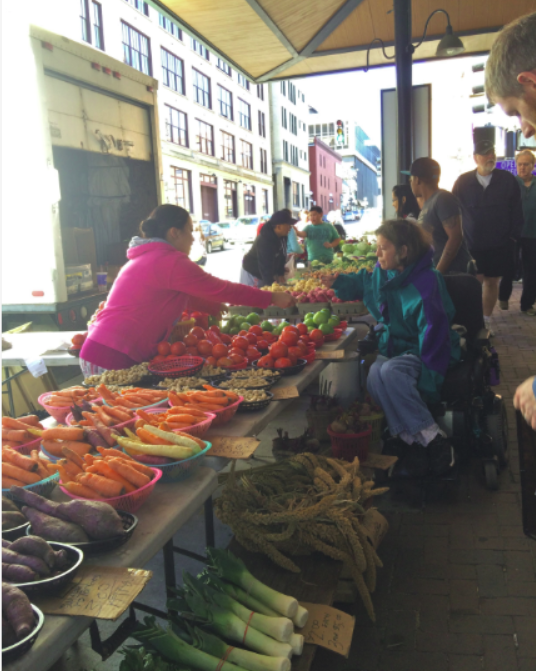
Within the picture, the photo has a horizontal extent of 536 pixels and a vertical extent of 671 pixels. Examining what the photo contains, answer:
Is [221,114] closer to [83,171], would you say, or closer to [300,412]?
[83,171]

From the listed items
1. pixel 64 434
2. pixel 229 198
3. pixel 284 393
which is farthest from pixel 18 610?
pixel 229 198

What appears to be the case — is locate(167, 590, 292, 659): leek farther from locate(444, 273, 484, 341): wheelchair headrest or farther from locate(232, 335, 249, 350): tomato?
locate(444, 273, 484, 341): wheelchair headrest

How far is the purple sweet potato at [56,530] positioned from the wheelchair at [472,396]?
9.27 ft

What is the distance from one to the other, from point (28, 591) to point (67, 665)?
1.25 metres

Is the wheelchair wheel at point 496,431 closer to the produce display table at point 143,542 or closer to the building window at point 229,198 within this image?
the produce display table at point 143,542

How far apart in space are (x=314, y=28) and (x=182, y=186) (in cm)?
2749

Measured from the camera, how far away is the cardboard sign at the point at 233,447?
92.7 inches

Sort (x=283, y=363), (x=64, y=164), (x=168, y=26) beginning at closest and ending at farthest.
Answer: (x=283, y=363), (x=64, y=164), (x=168, y=26)

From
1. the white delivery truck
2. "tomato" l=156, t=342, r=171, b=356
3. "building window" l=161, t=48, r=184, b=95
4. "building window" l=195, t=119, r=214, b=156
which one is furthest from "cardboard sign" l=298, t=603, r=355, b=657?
"building window" l=195, t=119, r=214, b=156

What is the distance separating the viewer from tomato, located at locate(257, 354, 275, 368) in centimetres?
348

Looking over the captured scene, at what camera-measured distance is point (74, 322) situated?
240 inches

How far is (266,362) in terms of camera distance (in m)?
3.51

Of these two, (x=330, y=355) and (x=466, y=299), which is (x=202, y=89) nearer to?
(x=466, y=299)

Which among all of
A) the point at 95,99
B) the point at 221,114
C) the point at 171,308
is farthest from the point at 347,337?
the point at 221,114
